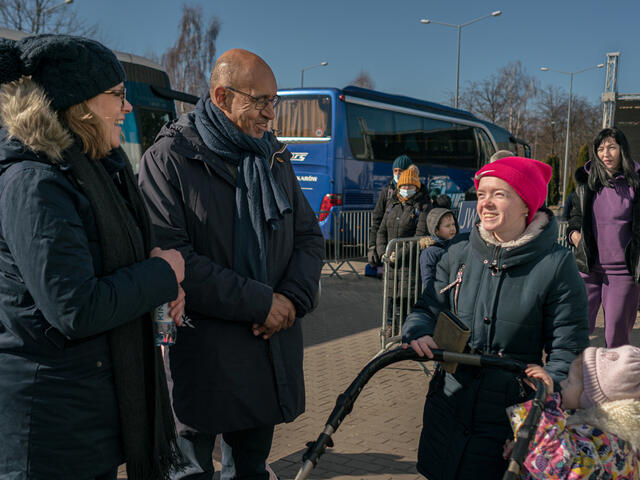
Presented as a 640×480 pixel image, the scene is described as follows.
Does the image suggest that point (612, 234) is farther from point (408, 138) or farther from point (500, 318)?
point (408, 138)

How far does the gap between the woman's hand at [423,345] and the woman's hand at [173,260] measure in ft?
2.90

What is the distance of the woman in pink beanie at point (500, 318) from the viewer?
2500 mm

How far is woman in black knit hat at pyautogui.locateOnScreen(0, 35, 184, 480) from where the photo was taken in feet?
6.22

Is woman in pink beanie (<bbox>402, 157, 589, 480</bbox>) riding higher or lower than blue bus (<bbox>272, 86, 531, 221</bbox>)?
lower

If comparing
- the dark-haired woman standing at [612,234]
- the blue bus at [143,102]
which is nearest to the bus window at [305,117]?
the blue bus at [143,102]

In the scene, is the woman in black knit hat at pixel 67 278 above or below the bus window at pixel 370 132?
below

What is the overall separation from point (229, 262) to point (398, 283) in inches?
172

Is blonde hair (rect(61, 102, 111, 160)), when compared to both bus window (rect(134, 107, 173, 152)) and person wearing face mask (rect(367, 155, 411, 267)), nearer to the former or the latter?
person wearing face mask (rect(367, 155, 411, 267))

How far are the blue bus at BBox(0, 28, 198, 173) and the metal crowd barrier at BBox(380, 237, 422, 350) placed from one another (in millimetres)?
6200

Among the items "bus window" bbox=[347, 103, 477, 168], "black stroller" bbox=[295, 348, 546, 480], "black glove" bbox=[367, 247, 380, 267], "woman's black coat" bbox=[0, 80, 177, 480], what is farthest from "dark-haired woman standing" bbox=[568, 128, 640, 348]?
"bus window" bbox=[347, 103, 477, 168]

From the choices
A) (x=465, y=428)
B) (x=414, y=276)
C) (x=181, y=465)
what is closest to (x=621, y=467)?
(x=465, y=428)

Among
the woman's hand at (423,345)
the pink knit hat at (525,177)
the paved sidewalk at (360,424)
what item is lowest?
the paved sidewalk at (360,424)

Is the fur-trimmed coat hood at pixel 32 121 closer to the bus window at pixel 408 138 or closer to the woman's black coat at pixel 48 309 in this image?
the woman's black coat at pixel 48 309

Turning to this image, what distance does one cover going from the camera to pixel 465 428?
99.9 inches
